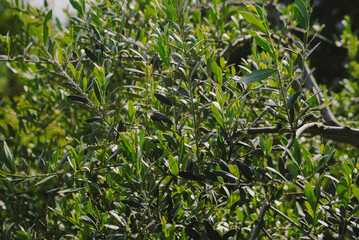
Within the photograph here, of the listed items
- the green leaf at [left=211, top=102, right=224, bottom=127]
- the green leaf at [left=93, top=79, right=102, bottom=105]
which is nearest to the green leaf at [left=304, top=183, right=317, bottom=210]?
the green leaf at [left=211, top=102, right=224, bottom=127]

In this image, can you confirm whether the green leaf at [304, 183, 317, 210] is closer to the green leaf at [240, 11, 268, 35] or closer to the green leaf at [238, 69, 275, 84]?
the green leaf at [238, 69, 275, 84]

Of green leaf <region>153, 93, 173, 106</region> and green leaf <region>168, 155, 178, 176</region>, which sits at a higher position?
green leaf <region>153, 93, 173, 106</region>

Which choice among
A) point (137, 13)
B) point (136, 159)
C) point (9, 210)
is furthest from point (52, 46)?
point (137, 13)

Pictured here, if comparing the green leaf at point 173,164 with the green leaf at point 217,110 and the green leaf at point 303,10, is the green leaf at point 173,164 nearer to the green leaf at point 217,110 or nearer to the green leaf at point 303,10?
the green leaf at point 217,110

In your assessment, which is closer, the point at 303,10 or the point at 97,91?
the point at 303,10

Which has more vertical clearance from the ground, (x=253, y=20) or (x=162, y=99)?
(x=253, y=20)

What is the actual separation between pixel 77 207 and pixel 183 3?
73 cm

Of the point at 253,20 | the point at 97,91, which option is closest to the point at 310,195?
the point at 253,20

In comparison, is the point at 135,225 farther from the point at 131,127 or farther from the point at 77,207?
the point at 131,127

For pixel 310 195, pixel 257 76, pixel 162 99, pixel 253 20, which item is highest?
pixel 253 20

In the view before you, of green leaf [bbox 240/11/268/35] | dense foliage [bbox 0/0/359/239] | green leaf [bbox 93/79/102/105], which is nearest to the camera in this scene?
green leaf [bbox 240/11/268/35]

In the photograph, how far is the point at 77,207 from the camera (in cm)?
118

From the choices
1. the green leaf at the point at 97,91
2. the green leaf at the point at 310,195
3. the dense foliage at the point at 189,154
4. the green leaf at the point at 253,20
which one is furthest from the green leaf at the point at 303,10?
the green leaf at the point at 97,91

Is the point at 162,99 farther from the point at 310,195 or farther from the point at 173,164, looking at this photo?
the point at 310,195
